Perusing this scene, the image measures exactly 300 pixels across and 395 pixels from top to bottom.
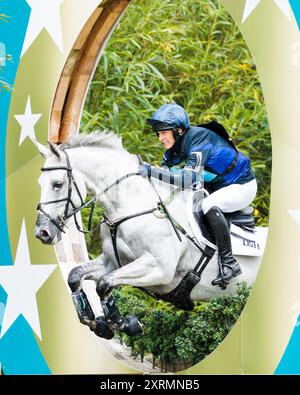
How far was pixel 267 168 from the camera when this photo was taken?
8.01 m

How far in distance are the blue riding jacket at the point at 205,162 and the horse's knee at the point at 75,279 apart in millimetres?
693

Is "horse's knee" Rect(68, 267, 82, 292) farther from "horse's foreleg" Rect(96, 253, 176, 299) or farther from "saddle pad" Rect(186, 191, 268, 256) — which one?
"saddle pad" Rect(186, 191, 268, 256)

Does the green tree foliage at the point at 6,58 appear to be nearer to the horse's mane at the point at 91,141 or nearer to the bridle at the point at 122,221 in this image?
the horse's mane at the point at 91,141

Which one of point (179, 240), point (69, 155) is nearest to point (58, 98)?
point (69, 155)

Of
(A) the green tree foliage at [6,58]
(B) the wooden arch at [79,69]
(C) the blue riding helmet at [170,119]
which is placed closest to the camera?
(C) the blue riding helmet at [170,119]

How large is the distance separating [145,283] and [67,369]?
80 centimetres

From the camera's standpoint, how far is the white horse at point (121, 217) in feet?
18.6

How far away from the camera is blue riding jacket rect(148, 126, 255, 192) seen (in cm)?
568

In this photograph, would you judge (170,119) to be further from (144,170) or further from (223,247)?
(223,247)

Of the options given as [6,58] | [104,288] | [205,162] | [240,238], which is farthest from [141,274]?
[6,58]

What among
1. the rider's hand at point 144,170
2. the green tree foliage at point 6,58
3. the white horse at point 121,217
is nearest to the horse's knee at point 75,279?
the white horse at point 121,217

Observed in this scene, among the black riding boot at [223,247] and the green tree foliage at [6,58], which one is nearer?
the black riding boot at [223,247]

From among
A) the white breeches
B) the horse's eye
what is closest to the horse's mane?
the horse's eye
